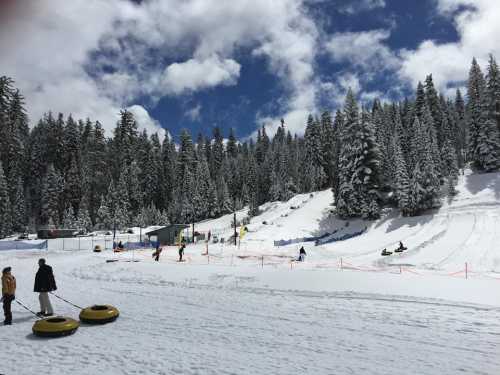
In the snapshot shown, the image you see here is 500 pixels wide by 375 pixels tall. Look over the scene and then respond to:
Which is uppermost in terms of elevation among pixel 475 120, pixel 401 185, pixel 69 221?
pixel 475 120

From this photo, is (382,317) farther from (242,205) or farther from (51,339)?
(242,205)

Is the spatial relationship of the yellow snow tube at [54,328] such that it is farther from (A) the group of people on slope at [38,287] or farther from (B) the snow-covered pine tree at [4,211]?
(B) the snow-covered pine tree at [4,211]

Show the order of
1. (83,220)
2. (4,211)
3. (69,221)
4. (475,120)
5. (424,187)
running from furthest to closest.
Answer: (83,220)
(69,221)
(4,211)
(475,120)
(424,187)

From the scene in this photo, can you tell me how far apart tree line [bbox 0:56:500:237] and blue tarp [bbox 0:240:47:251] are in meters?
11.4

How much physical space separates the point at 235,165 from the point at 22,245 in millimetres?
67082

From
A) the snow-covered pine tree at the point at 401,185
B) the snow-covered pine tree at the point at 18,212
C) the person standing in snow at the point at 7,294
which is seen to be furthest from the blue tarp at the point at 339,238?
the snow-covered pine tree at the point at 18,212

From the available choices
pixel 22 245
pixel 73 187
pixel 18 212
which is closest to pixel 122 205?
pixel 73 187

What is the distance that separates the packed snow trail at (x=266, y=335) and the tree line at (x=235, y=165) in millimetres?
36290

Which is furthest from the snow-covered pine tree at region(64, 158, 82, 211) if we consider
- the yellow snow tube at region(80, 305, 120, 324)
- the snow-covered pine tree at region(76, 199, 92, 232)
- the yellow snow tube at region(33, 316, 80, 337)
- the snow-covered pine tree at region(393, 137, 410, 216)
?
the yellow snow tube at region(33, 316, 80, 337)

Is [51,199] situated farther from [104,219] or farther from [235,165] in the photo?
[235,165]

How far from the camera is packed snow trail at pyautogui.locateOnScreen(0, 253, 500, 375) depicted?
7883 mm

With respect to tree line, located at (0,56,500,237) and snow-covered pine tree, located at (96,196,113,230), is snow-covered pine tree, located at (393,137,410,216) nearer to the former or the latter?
tree line, located at (0,56,500,237)

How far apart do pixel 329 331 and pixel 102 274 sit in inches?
669

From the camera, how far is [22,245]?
4478 centimetres
